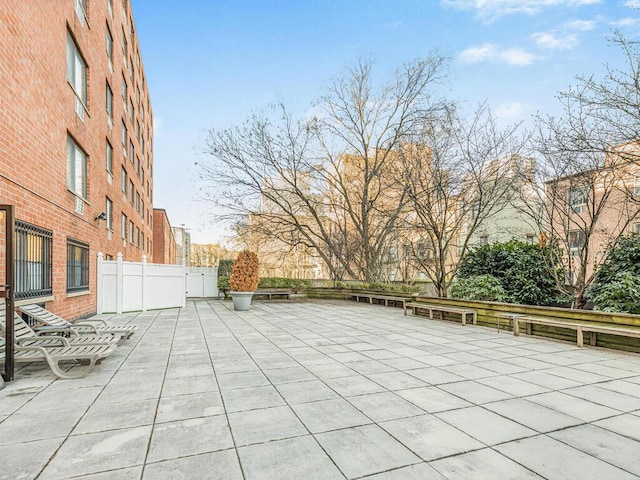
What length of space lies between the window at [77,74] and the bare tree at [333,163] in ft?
19.7

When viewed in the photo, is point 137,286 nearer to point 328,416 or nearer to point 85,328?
point 85,328

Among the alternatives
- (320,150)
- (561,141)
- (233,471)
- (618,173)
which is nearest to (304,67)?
(320,150)

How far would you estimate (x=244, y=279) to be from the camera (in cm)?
1298

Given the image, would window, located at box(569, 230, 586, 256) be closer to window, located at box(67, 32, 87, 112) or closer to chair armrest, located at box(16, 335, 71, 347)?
chair armrest, located at box(16, 335, 71, 347)

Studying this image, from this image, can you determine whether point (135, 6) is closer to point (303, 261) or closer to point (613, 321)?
point (303, 261)

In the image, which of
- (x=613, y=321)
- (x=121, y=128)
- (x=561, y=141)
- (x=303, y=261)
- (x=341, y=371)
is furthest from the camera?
(x=303, y=261)

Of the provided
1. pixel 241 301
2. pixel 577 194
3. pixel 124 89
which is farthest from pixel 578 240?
pixel 124 89

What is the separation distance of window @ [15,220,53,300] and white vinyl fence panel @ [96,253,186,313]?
399cm

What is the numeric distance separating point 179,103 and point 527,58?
13.2m

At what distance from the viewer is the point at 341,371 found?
190 inches

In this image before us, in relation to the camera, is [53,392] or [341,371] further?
[341,371]

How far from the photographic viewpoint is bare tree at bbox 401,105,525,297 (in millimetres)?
11305

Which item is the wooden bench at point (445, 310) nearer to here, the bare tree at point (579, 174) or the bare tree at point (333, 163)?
the bare tree at point (579, 174)

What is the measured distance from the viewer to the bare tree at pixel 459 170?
37.1 feet
